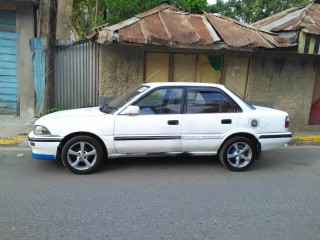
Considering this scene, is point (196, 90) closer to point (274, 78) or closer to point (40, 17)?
point (274, 78)

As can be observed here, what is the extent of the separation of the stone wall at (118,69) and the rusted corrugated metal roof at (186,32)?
706 mm

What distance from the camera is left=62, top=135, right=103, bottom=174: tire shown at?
488 centimetres

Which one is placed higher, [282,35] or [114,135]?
[282,35]

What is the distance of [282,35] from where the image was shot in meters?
8.91

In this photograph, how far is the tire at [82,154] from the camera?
192 inches

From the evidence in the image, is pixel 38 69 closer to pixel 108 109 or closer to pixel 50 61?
pixel 50 61

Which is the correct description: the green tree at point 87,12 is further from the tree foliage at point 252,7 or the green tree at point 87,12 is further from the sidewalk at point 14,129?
the sidewalk at point 14,129

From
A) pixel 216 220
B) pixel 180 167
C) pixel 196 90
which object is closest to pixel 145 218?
pixel 216 220

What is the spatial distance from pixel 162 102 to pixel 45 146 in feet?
6.81

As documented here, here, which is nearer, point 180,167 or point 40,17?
point 180,167

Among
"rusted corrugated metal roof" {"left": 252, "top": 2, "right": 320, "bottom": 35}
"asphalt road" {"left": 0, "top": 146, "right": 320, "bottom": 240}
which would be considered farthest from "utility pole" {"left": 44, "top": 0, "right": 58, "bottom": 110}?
"rusted corrugated metal roof" {"left": 252, "top": 2, "right": 320, "bottom": 35}

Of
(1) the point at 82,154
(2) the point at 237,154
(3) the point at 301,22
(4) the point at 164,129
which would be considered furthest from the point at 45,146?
(3) the point at 301,22

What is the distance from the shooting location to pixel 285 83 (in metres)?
9.33

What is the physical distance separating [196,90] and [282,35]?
5041 mm
